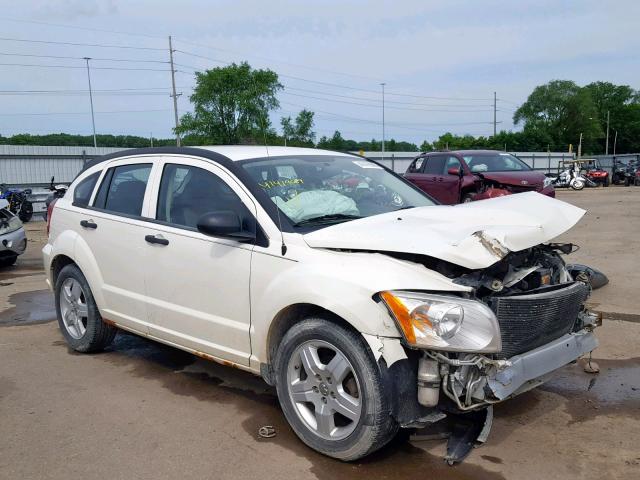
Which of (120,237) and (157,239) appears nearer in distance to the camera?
(157,239)

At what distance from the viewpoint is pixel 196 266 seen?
411 cm

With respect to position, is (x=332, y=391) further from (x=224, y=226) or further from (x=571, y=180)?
(x=571, y=180)

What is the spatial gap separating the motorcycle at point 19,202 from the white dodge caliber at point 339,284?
48.9 feet

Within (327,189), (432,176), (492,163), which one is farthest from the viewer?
(432,176)

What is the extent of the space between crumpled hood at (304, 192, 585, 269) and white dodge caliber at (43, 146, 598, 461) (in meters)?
0.01

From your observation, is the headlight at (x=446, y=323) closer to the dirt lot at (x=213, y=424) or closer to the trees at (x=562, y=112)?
the dirt lot at (x=213, y=424)

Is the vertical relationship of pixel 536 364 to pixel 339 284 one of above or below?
below

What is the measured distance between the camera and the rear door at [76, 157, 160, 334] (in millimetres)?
4648

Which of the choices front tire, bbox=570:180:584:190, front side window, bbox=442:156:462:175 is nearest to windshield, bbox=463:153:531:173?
front side window, bbox=442:156:462:175

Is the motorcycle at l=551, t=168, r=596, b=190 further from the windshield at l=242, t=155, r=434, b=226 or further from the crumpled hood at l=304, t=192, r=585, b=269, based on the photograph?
the crumpled hood at l=304, t=192, r=585, b=269

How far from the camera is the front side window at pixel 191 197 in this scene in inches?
162

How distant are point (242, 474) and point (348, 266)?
4.17ft

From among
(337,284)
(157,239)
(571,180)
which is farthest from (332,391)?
(571,180)

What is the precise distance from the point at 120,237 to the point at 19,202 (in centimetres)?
1546
